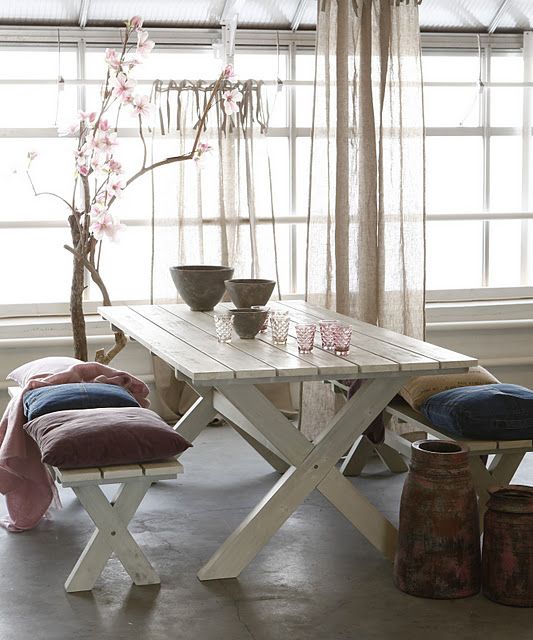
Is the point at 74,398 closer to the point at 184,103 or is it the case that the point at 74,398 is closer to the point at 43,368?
the point at 43,368

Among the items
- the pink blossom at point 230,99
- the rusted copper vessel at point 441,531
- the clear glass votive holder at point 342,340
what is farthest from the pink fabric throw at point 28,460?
the pink blossom at point 230,99

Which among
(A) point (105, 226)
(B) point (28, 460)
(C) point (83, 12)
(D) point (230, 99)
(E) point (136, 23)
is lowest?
(B) point (28, 460)

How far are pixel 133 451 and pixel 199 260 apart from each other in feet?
8.50

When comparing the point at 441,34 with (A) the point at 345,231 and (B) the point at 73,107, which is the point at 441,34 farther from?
(B) the point at 73,107

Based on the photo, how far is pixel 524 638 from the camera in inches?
129

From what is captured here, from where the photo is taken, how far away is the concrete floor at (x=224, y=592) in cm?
334

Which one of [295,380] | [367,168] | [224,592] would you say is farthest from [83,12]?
[224,592]

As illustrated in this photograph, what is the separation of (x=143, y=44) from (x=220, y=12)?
1377 mm

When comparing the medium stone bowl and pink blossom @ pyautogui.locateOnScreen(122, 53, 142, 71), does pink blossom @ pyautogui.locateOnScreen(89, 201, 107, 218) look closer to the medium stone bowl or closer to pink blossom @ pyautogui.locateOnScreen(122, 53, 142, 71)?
pink blossom @ pyautogui.locateOnScreen(122, 53, 142, 71)

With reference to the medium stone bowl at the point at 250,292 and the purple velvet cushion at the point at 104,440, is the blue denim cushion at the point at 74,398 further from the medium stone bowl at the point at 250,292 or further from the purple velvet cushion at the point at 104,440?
the medium stone bowl at the point at 250,292

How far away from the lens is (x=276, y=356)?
12.3 feet

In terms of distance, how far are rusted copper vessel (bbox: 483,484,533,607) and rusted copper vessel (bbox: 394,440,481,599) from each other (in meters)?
0.07

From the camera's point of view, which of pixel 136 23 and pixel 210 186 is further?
pixel 210 186

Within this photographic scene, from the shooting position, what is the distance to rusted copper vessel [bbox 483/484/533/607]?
3.52 meters
